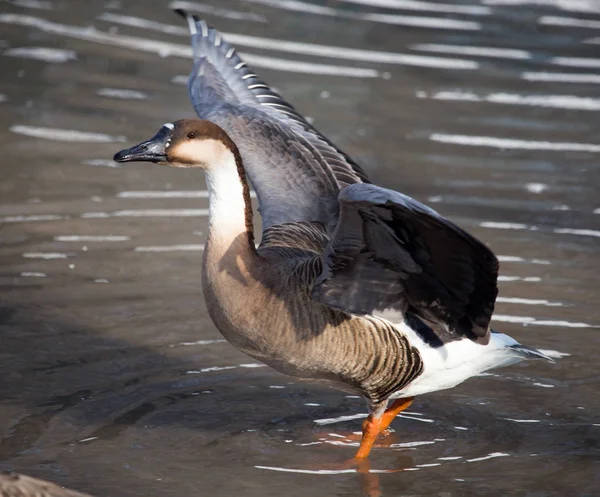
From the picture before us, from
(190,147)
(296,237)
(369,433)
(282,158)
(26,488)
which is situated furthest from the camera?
(282,158)

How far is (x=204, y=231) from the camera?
28.8 ft

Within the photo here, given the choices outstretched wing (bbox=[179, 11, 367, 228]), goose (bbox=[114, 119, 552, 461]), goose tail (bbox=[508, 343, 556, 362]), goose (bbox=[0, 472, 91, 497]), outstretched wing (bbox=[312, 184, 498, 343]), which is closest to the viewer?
goose (bbox=[0, 472, 91, 497])

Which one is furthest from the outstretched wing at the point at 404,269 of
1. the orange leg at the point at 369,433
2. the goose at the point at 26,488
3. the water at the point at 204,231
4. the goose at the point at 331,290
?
the goose at the point at 26,488

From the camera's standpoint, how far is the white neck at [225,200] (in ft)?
18.0

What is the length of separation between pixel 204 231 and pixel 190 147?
10.9 feet

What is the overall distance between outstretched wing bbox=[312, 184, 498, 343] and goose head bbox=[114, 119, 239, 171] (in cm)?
65

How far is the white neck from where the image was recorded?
548 cm

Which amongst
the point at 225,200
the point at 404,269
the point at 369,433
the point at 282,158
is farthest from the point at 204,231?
the point at 404,269

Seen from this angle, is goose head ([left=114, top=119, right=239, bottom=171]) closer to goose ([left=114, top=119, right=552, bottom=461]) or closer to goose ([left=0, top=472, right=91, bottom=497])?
goose ([left=114, top=119, right=552, bottom=461])

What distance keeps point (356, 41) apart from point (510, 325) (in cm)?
721

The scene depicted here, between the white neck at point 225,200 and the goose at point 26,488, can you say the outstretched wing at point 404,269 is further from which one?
the goose at point 26,488

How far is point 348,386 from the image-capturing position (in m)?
5.95

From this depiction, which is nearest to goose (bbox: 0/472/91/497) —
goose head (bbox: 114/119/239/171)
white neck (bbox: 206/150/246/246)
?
white neck (bbox: 206/150/246/246)

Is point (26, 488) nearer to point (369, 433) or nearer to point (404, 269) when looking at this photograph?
point (404, 269)
